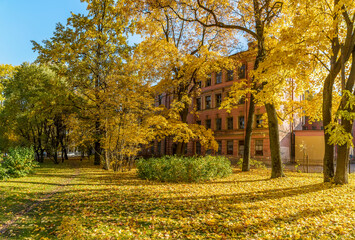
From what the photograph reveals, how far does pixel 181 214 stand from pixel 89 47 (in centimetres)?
2111

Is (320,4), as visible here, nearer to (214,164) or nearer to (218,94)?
(214,164)

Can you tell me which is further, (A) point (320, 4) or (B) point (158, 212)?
(A) point (320, 4)

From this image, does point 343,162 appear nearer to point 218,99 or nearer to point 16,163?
point 16,163

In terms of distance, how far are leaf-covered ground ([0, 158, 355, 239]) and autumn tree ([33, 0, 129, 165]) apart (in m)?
13.5

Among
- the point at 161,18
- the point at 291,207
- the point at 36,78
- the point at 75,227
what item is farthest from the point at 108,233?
the point at 36,78

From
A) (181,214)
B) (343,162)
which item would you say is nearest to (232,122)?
(343,162)

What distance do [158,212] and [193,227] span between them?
4.80 ft

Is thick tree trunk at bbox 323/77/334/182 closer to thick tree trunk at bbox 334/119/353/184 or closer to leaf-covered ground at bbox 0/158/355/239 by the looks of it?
thick tree trunk at bbox 334/119/353/184

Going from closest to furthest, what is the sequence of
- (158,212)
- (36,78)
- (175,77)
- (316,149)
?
(158,212) < (175,77) < (36,78) < (316,149)

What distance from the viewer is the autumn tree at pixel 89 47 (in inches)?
850

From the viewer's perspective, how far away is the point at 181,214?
6395mm

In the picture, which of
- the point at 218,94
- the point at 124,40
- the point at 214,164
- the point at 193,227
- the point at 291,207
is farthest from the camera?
the point at 218,94

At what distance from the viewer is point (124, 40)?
2384 cm

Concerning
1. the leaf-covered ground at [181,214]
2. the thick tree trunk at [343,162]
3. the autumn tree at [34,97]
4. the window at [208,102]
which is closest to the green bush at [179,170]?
the leaf-covered ground at [181,214]
